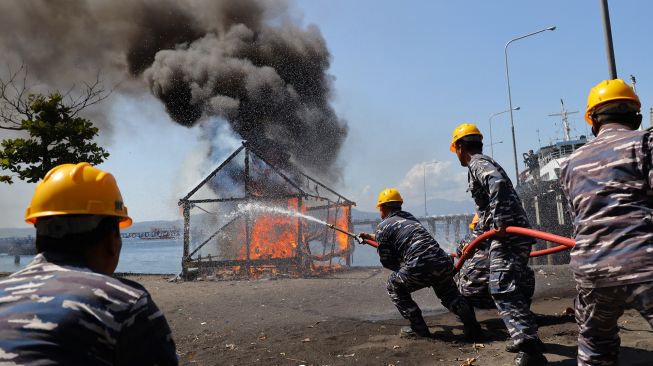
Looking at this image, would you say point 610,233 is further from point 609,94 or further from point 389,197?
point 389,197

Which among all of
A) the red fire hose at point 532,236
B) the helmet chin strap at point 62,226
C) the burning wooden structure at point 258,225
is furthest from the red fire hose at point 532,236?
the burning wooden structure at point 258,225

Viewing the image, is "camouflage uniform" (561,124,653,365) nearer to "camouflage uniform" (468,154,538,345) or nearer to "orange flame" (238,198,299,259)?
"camouflage uniform" (468,154,538,345)

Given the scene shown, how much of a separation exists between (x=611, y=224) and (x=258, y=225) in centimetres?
1247

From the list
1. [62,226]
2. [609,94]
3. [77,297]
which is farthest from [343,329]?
[77,297]

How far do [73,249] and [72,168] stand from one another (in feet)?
1.06

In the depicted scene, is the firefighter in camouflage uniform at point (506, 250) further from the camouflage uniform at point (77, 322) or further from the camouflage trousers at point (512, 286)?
the camouflage uniform at point (77, 322)

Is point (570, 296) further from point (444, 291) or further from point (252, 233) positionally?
point (252, 233)

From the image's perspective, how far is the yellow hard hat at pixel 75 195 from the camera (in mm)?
1587

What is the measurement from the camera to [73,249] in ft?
5.05

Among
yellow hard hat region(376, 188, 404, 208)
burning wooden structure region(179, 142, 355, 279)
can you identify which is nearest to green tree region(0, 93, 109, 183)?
burning wooden structure region(179, 142, 355, 279)

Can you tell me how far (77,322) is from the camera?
1295 mm

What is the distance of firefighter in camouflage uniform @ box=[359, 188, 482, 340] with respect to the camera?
4777 mm

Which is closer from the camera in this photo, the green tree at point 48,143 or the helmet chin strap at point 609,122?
the helmet chin strap at point 609,122

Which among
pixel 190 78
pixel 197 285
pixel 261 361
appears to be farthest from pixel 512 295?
pixel 190 78
